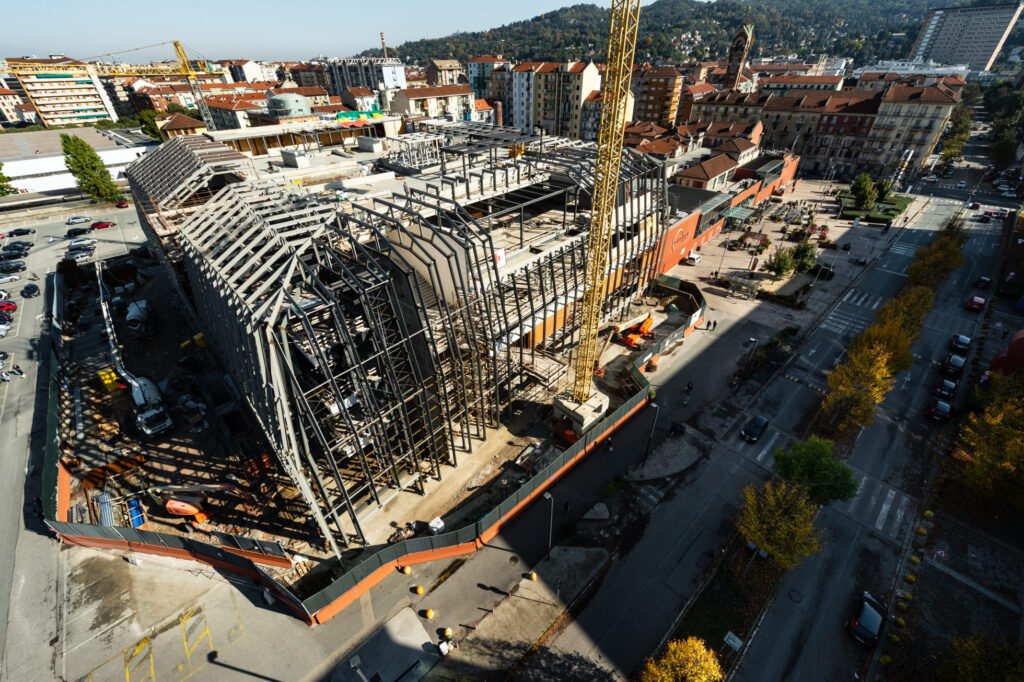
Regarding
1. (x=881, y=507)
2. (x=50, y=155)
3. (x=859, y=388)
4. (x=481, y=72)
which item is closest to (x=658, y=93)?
(x=481, y=72)

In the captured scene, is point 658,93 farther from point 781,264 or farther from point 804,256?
point 781,264

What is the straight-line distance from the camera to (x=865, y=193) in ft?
247

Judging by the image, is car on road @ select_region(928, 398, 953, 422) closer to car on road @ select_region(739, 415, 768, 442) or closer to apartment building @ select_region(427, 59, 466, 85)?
car on road @ select_region(739, 415, 768, 442)

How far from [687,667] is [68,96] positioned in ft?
730

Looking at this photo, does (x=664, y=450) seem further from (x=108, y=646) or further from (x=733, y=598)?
(x=108, y=646)

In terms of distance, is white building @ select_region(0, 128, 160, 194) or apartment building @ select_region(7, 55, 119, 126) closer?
white building @ select_region(0, 128, 160, 194)

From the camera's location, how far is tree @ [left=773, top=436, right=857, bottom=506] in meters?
26.2

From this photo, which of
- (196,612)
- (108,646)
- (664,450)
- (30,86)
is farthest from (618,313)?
(30,86)

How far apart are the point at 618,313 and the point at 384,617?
3591cm

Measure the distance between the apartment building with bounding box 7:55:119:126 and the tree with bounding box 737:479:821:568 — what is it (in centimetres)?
21734

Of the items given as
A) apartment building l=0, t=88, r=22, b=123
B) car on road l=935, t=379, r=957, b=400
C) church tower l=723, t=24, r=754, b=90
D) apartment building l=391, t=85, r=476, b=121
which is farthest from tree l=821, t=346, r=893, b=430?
apartment building l=0, t=88, r=22, b=123

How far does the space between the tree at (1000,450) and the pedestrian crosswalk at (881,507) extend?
4.14 meters

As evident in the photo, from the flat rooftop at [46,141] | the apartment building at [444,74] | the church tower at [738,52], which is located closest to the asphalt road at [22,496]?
the flat rooftop at [46,141]

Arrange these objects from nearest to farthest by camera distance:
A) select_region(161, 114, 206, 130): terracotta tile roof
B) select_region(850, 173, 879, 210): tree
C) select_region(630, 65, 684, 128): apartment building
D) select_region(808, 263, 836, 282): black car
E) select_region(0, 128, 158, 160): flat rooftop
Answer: select_region(808, 263, 836, 282): black car
select_region(850, 173, 879, 210): tree
select_region(161, 114, 206, 130): terracotta tile roof
select_region(0, 128, 158, 160): flat rooftop
select_region(630, 65, 684, 128): apartment building
